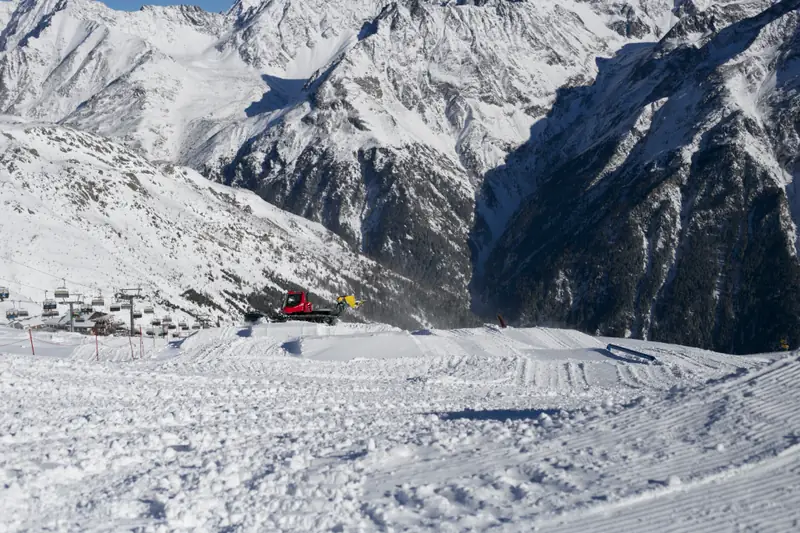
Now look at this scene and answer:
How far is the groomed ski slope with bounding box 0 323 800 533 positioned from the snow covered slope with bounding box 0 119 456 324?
2564 inches

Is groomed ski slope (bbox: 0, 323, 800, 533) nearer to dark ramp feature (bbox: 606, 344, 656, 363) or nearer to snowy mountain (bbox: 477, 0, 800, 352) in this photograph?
dark ramp feature (bbox: 606, 344, 656, 363)

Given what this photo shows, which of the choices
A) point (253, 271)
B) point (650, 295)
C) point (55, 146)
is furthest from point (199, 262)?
point (650, 295)

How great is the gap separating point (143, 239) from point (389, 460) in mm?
114239

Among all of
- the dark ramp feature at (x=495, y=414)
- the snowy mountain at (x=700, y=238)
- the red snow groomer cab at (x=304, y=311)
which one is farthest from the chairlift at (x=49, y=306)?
the snowy mountain at (x=700, y=238)

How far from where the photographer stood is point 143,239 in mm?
120375

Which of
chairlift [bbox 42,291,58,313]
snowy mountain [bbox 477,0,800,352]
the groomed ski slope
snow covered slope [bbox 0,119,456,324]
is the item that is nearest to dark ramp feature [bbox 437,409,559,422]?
the groomed ski slope

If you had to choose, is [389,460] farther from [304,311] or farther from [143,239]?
[143,239]

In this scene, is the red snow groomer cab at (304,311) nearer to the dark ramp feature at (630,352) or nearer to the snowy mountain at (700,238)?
the dark ramp feature at (630,352)

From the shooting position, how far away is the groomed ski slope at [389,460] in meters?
11.1

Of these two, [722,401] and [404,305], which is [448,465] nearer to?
[722,401]

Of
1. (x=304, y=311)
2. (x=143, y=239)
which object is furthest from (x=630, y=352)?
(x=143, y=239)

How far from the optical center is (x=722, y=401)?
51.3 ft

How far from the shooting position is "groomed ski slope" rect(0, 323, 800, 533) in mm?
11086

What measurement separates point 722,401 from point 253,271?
125 metres
